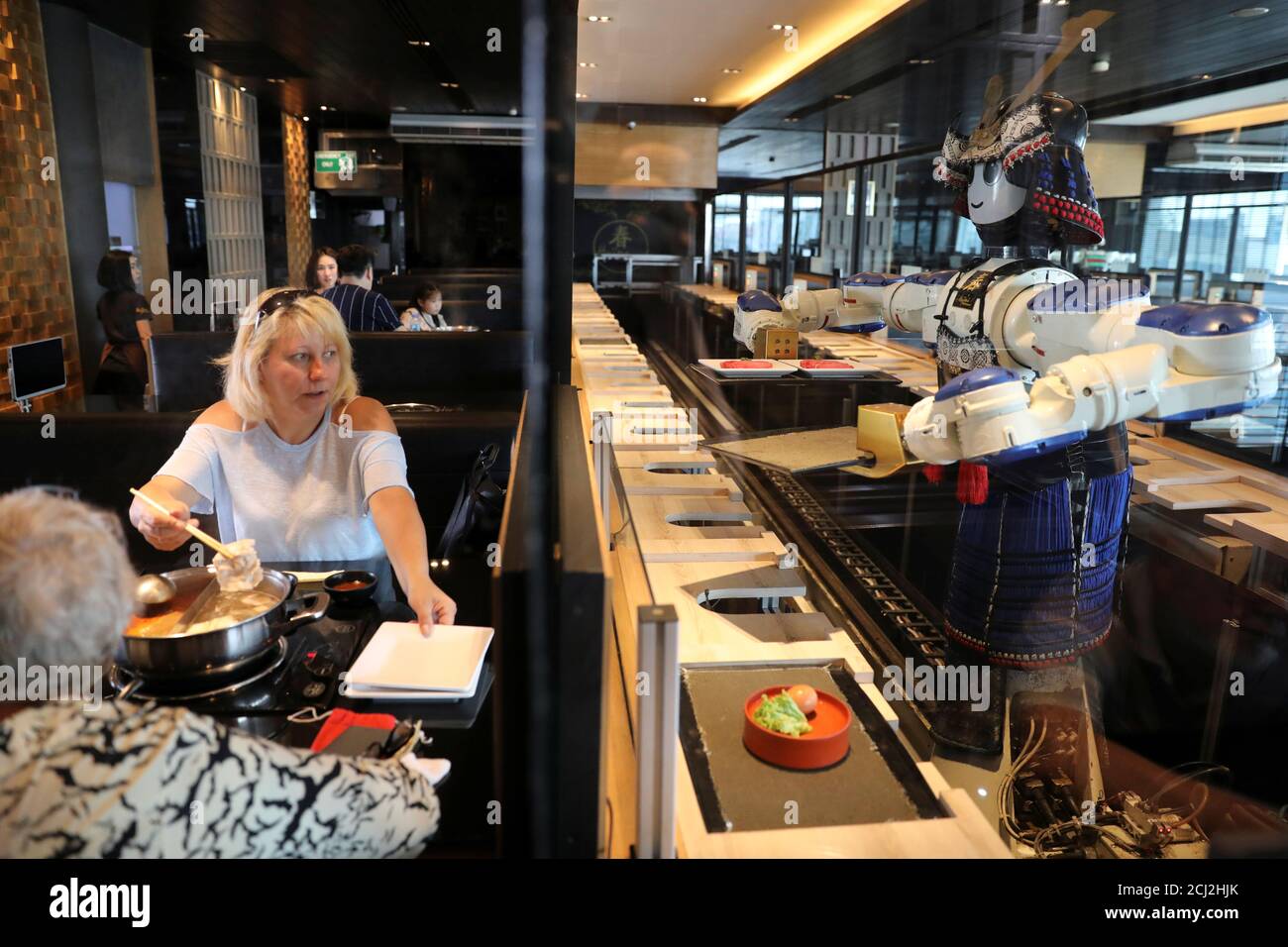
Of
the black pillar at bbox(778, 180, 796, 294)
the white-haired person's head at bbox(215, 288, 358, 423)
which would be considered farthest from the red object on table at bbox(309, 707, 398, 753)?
the black pillar at bbox(778, 180, 796, 294)

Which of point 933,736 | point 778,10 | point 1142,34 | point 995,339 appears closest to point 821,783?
point 933,736

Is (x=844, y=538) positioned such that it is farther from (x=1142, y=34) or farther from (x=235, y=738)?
(x=235, y=738)

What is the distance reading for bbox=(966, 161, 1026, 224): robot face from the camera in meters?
1.31

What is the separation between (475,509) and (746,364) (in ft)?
1.89

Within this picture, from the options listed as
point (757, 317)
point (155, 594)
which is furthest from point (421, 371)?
point (155, 594)

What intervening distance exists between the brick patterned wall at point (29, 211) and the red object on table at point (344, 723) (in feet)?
8.80

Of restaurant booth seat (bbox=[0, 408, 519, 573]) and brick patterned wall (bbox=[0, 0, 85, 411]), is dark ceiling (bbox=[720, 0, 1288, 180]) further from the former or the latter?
brick patterned wall (bbox=[0, 0, 85, 411])

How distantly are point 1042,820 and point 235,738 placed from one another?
105cm

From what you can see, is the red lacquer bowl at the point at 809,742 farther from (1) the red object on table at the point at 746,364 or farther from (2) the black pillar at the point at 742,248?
(2) the black pillar at the point at 742,248

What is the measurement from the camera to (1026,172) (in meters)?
1.26

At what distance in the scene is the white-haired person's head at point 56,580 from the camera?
0.63 m

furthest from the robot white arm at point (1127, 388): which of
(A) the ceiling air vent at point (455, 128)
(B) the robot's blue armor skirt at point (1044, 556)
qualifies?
(A) the ceiling air vent at point (455, 128)

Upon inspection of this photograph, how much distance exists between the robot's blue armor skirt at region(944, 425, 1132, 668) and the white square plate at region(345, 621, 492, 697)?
74cm

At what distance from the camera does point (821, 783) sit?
2.89 feet
